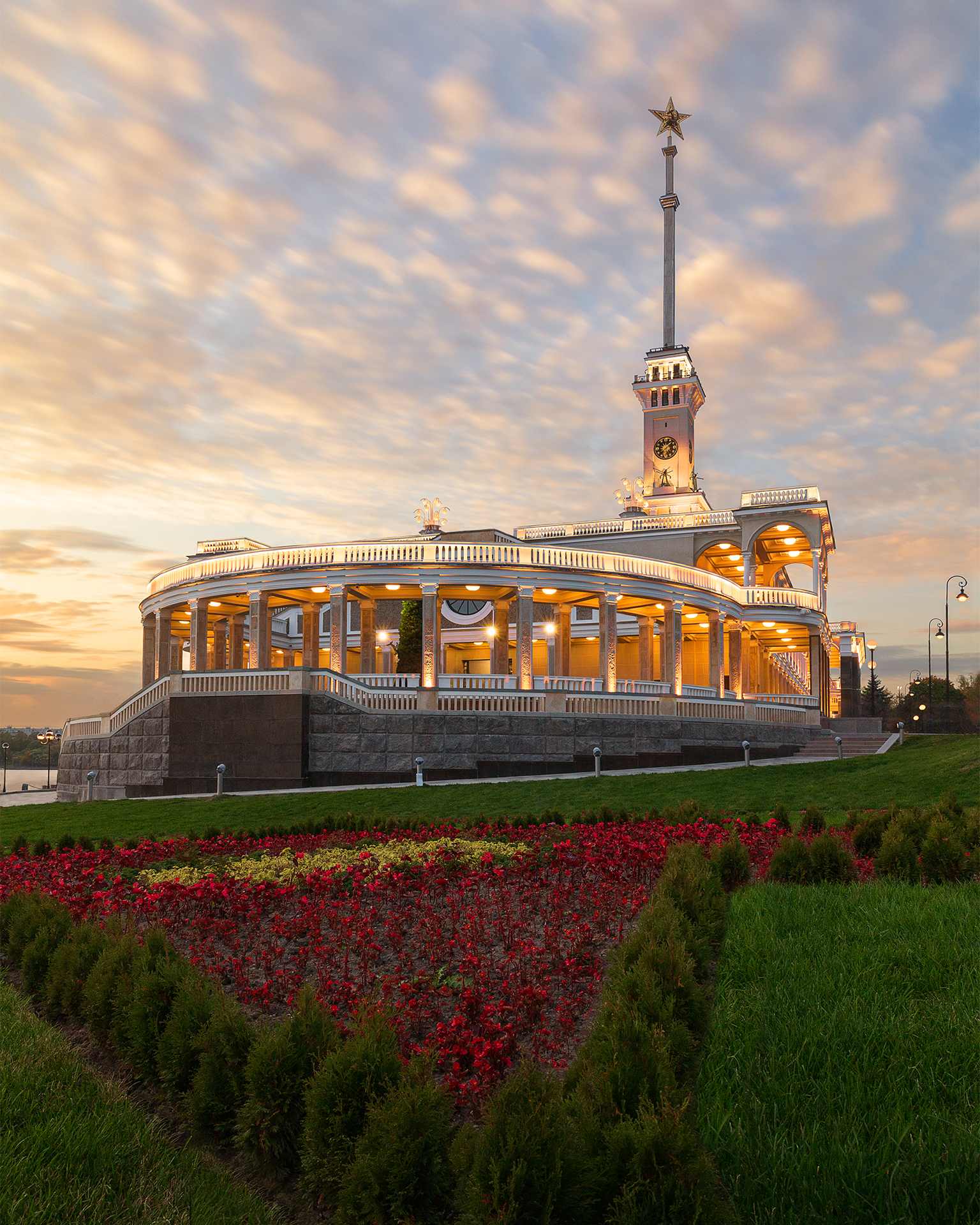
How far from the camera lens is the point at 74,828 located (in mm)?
17750

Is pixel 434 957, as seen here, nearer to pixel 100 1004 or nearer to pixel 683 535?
pixel 100 1004

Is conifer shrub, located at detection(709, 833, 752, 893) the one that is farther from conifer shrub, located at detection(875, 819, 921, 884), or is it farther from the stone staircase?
the stone staircase

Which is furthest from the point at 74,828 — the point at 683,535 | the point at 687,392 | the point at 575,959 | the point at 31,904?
the point at 687,392

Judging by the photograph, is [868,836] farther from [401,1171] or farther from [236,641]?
[236,641]

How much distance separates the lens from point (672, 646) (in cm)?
3588

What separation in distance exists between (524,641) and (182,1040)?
89.2 ft

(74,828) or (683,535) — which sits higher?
(683,535)

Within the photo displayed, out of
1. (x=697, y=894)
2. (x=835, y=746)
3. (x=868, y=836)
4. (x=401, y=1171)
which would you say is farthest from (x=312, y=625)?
(x=401, y=1171)

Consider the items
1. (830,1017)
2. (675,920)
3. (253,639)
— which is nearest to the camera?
(830,1017)

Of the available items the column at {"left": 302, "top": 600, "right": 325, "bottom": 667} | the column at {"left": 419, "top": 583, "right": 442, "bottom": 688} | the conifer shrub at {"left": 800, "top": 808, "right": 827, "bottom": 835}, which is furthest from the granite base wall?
the conifer shrub at {"left": 800, "top": 808, "right": 827, "bottom": 835}

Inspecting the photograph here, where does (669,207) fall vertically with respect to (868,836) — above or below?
above

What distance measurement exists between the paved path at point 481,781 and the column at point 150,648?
6.81 m

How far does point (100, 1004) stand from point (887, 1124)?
5.16m

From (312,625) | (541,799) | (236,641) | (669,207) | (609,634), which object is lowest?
(541,799)
